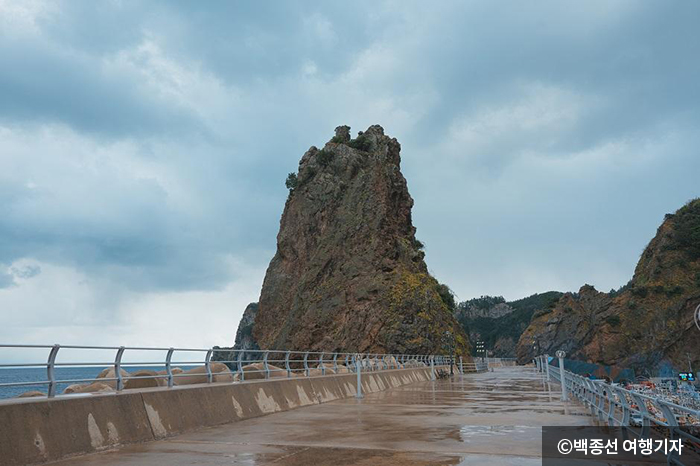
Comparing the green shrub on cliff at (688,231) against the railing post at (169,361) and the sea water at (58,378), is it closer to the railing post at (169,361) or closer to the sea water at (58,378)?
the sea water at (58,378)

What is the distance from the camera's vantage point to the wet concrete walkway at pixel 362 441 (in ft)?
25.7

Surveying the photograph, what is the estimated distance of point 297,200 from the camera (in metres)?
92.9

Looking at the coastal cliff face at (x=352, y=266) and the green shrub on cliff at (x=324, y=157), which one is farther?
the green shrub on cliff at (x=324, y=157)

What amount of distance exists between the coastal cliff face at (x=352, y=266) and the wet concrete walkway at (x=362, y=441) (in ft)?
165

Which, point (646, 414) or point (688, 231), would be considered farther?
point (688, 231)

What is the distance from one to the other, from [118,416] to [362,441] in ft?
13.9

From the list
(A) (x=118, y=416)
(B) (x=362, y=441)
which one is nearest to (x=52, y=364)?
(A) (x=118, y=416)

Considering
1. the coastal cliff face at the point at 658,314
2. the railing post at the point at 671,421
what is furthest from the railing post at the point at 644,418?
the coastal cliff face at the point at 658,314

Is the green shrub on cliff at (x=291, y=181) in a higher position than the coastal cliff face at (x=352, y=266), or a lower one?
higher

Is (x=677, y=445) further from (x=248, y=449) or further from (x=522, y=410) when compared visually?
(x=522, y=410)

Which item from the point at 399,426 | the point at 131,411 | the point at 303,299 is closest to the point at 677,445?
the point at 399,426

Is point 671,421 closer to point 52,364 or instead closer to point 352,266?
point 52,364

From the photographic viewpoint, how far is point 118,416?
963 centimetres

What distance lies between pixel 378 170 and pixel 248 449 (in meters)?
76.7
